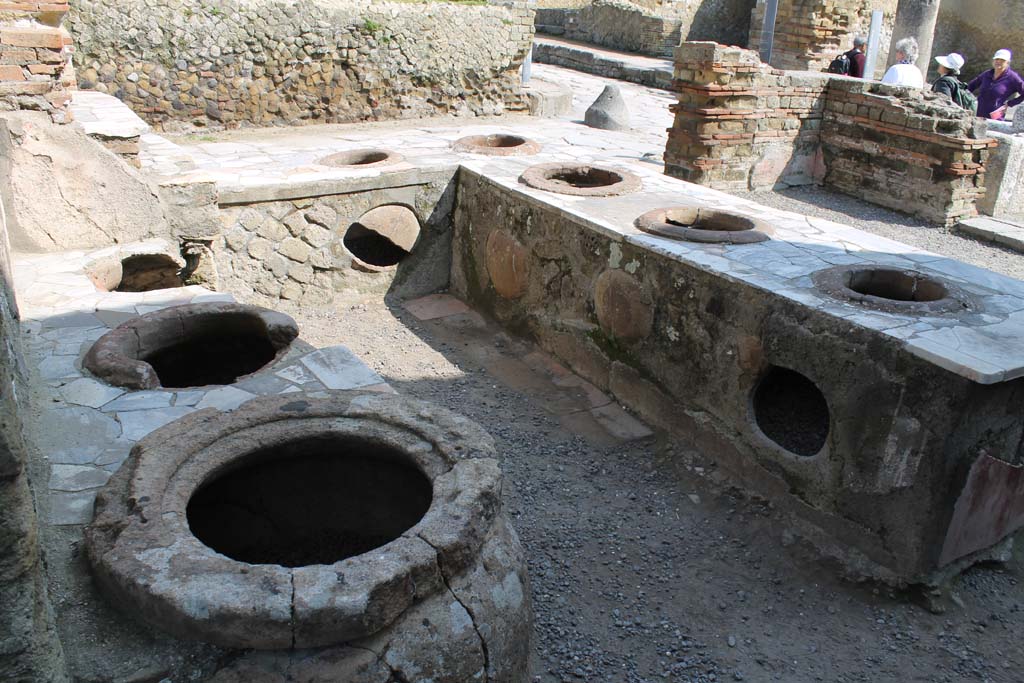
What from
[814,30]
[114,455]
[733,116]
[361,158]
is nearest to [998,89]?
[733,116]

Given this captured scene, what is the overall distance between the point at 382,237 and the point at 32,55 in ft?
9.93

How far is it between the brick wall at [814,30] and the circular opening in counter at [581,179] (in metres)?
9.70

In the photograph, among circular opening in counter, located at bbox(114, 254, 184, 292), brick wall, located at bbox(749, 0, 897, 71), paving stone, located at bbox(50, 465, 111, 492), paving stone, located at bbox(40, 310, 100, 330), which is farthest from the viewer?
brick wall, located at bbox(749, 0, 897, 71)

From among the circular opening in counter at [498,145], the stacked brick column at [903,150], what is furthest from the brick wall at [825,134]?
the circular opening in counter at [498,145]

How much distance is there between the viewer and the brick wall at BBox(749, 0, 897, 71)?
15.1 meters

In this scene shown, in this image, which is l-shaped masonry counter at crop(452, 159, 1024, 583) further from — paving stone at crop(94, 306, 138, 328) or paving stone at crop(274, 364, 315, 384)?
paving stone at crop(94, 306, 138, 328)

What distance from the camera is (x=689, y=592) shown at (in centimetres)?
400

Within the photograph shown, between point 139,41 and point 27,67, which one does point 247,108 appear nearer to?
point 139,41

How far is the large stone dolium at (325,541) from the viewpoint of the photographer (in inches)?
94.8

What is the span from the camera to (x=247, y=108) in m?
8.38

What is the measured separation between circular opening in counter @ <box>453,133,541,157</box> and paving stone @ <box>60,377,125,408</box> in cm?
456

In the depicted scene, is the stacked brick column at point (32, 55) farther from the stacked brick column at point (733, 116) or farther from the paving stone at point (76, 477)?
the stacked brick column at point (733, 116)

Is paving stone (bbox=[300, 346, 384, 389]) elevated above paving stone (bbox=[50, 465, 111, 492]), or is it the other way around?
paving stone (bbox=[300, 346, 384, 389])

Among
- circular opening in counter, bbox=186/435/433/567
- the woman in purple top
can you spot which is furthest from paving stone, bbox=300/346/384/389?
the woman in purple top
